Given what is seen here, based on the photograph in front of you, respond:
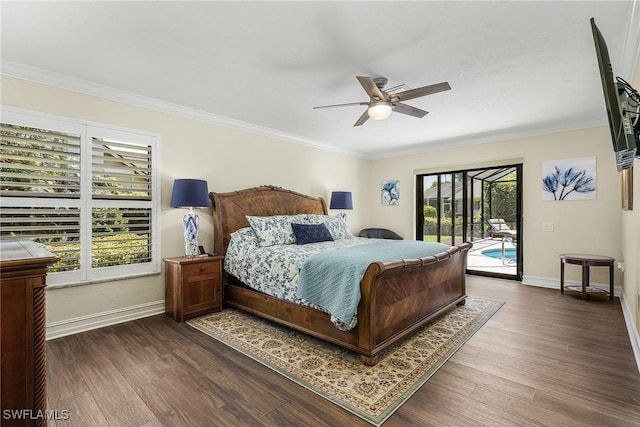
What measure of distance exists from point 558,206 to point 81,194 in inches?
247

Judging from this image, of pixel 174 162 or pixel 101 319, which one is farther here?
pixel 174 162

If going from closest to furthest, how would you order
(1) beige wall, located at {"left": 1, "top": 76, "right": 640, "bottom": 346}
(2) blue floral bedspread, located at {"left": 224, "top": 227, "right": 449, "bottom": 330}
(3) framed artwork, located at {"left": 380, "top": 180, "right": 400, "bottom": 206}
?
(2) blue floral bedspread, located at {"left": 224, "top": 227, "right": 449, "bottom": 330} < (1) beige wall, located at {"left": 1, "top": 76, "right": 640, "bottom": 346} < (3) framed artwork, located at {"left": 380, "top": 180, "right": 400, "bottom": 206}

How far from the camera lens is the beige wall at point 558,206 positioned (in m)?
4.23

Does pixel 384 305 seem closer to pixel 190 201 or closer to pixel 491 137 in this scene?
pixel 190 201

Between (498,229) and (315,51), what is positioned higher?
(315,51)

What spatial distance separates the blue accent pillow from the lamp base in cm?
124

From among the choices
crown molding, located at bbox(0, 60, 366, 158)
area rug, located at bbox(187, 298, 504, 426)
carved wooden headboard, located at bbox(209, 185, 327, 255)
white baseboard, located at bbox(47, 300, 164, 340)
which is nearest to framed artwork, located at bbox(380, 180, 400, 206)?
carved wooden headboard, located at bbox(209, 185, 327, 255)

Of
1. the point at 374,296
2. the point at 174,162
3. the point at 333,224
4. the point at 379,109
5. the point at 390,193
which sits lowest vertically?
the point at 374,296

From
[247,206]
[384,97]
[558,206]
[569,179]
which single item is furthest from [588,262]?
[247,206]

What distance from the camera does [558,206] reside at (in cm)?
462

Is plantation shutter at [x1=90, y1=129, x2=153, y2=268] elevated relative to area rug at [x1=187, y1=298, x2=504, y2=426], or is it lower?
elevated

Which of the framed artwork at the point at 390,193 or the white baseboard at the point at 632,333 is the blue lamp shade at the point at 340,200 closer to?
the framed artwork at the point at 390,193

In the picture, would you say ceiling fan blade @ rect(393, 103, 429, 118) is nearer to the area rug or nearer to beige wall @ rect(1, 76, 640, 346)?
beige wall @ rect(1, 76, 640, 346)

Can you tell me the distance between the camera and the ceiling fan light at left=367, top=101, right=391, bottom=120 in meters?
2.86
